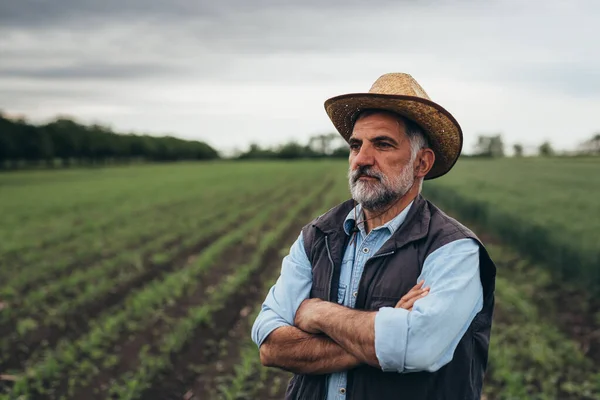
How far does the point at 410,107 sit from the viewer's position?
2348mm

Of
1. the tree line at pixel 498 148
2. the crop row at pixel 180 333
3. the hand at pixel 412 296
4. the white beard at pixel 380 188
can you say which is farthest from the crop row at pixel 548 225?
the tree line at pixel 498 148

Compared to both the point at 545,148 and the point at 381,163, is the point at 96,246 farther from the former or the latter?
the point at 545,148

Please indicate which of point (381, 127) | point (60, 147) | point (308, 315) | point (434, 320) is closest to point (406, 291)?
point (434, 320)

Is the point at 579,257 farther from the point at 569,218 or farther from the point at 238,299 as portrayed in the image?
the point at 238,299

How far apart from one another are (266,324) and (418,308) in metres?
0.69

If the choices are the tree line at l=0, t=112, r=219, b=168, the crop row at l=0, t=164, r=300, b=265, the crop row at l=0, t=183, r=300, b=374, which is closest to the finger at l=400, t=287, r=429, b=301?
the crop row at l=0, t=183, r=300, b=374

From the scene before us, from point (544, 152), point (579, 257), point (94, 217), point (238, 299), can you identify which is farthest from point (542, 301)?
point (544, 152)

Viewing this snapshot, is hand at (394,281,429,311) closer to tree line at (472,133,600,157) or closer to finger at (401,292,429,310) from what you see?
finger at (401,292,429,310)

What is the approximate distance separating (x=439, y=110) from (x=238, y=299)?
281 inches

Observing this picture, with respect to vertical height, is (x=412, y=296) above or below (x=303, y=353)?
above

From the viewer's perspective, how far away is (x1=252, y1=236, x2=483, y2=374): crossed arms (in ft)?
6.87

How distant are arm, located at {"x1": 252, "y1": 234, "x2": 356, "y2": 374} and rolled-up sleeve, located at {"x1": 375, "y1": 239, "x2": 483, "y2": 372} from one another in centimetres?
22

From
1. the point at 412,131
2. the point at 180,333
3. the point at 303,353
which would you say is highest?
the point at 412,131

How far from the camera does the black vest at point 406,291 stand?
222cm
